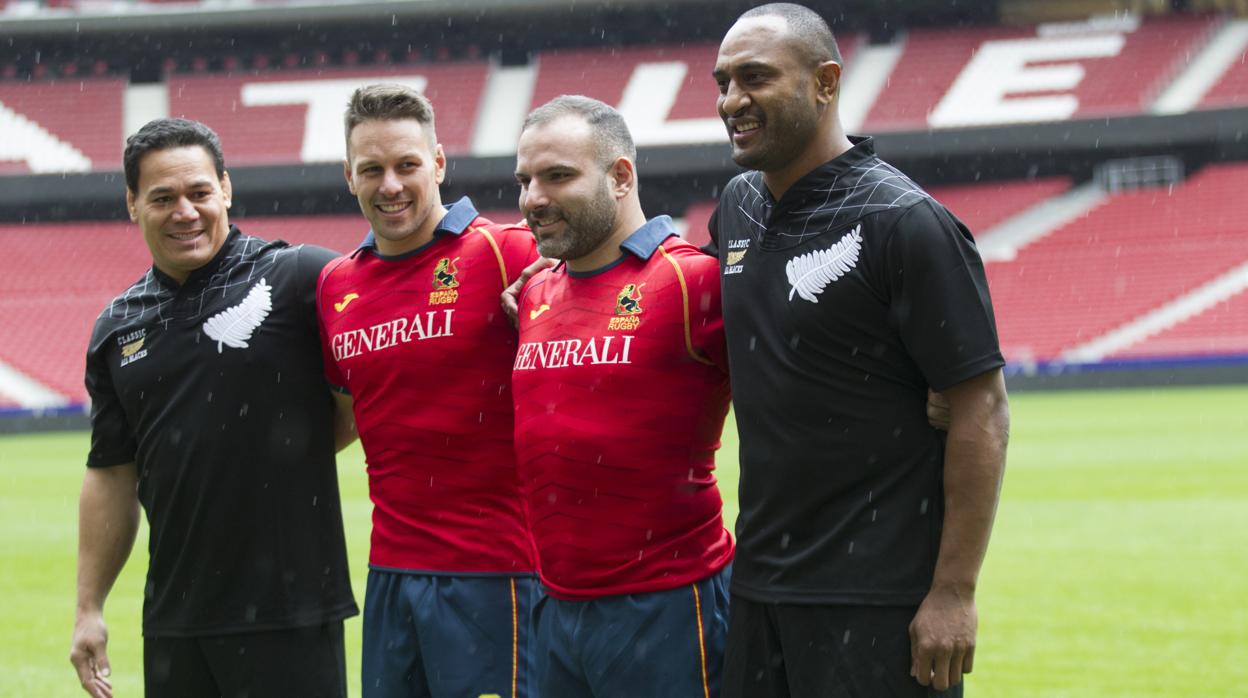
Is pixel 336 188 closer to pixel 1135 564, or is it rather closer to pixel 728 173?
pixel 728 173

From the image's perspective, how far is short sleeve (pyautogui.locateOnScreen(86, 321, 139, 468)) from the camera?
3.58 metres

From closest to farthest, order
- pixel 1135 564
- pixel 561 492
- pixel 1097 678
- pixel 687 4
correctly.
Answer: pixel 561 492, pixel 1097 678, pixel 1135 564, pixel 687 4

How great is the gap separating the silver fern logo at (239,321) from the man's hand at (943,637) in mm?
1889

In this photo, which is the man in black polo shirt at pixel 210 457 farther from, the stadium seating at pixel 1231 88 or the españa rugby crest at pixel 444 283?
the stadium seating at pixel 1231 88

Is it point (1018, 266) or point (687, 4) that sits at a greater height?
point (687, 4)

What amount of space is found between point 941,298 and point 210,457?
192 cm

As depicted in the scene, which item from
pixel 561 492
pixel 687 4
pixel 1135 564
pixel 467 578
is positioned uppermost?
pixel 687 4

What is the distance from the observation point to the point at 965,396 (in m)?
2.62

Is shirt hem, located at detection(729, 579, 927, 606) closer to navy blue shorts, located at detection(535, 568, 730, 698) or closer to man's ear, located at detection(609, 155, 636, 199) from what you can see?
navy blue shorts, located at detection(535, 568, 730, 698)

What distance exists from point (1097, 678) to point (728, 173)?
22.7 m

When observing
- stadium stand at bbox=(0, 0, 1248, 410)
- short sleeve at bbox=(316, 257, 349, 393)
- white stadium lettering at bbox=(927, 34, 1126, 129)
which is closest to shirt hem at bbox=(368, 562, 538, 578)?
short sleeve at bbox=(316, 257, 349, 393)

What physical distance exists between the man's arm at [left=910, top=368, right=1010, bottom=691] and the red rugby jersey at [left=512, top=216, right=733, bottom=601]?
0.60 m

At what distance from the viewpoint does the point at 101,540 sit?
3.58 metres

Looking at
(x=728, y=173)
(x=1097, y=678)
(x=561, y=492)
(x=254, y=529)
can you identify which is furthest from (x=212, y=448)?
(x=728, y=173)
